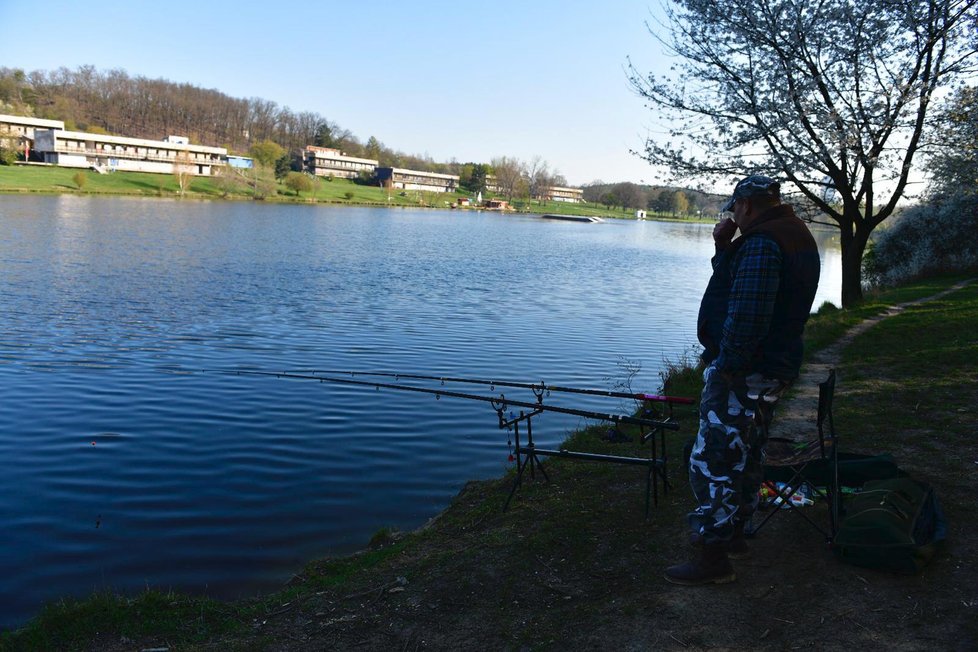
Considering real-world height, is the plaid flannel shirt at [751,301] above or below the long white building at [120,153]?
below

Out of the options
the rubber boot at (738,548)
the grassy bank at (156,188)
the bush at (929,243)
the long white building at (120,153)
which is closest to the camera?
the rubber boot at (738,548)

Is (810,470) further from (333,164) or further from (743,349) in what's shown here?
(333,164)

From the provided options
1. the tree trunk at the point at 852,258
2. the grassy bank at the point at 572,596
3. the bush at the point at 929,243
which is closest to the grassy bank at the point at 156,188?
the bush at the point at 929,243

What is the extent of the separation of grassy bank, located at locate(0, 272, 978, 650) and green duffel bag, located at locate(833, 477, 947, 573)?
10 cm

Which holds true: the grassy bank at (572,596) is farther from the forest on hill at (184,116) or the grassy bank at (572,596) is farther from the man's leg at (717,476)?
the forest on hill at (184,116)

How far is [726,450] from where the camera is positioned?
464 centimetres

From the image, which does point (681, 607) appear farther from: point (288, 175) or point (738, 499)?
point (288, 175)

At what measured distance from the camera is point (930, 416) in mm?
8547

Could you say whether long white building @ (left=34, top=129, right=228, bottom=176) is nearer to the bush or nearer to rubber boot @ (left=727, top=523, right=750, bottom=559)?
the bush

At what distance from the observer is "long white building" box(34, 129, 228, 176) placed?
11481 centimetres

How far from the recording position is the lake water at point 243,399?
24.3 feet

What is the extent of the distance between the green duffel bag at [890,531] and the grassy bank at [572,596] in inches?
3.9

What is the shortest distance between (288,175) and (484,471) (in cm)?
12079

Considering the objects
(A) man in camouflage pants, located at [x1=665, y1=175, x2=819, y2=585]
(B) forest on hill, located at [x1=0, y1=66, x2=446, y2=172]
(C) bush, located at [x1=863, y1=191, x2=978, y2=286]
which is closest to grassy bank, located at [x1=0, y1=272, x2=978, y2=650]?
→ (A) man in camouflage pants, located at [x1=665, y1=175, x2=819, y2=585]
